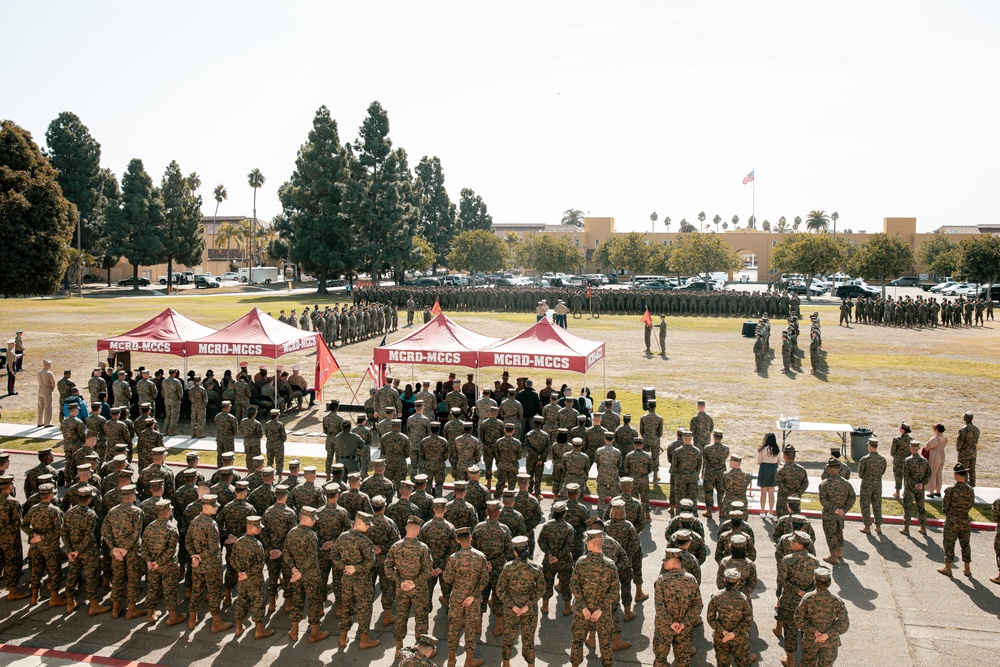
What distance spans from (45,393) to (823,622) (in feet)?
56.2

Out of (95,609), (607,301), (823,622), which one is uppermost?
(607,301)

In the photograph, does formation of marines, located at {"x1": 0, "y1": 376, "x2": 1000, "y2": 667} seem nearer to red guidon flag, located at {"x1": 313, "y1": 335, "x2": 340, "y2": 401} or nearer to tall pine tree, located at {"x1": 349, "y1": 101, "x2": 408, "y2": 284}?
red guidon flag, located at {"x1": 313, "y1": 335, "x2": 340, "y2": 401}

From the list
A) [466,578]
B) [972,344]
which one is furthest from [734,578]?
[972,344]

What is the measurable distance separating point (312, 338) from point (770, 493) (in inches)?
475

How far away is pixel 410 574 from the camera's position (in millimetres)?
8055

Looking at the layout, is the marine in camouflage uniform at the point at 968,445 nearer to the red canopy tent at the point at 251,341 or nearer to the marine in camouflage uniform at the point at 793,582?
the marine in camouflage uniform at the point at 793,582

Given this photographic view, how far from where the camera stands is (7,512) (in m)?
9.54

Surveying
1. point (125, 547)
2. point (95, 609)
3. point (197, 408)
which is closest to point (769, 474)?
point (125, 547)

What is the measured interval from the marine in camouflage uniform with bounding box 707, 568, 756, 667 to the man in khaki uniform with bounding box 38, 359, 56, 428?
52.4ft

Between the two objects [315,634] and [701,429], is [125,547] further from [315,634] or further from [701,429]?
[701,429]

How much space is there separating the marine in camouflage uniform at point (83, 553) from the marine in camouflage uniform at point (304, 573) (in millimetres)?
2493

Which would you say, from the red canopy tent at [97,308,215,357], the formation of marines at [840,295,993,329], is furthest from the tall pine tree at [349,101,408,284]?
the red canopy tent at [97,308,215,357]

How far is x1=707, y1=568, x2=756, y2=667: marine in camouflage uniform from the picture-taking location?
23.8 ft

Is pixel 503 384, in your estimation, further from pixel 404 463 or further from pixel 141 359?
pixel 141 359
